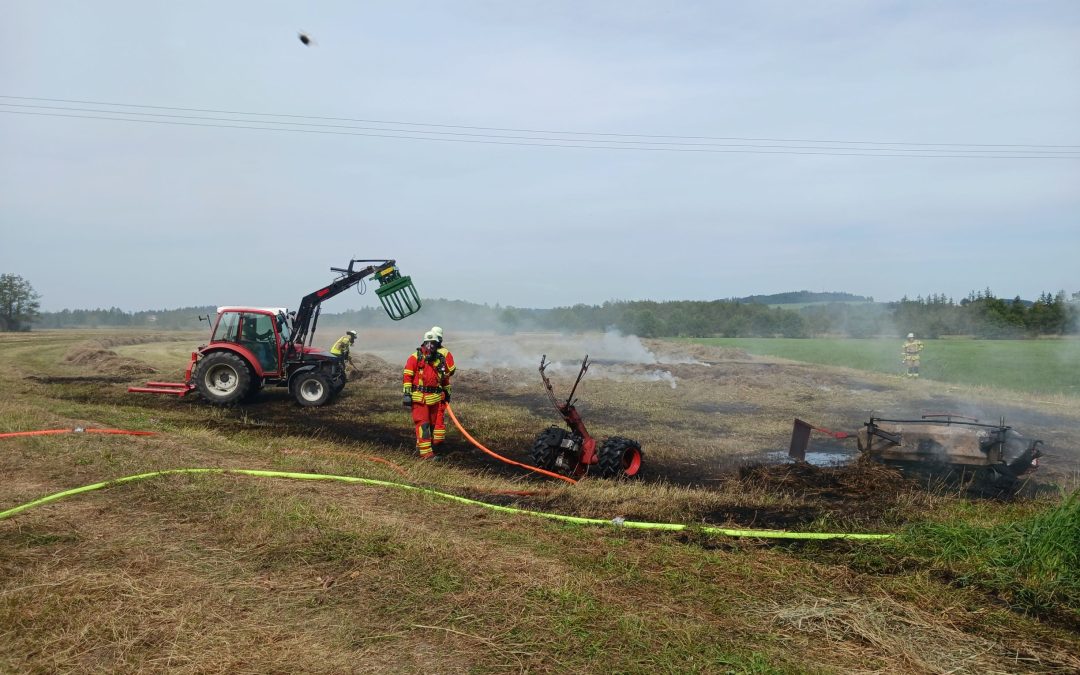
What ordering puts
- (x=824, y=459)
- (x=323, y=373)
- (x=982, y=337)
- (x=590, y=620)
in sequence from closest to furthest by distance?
(x=590, y=620) → (x=824, y=459) → (x=323, y=373) → (x=982, y=337)

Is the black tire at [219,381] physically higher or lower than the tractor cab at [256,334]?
lower

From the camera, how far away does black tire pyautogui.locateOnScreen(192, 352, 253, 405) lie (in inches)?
571

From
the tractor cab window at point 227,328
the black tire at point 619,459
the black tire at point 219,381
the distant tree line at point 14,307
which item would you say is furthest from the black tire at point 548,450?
the distant tree line at point 14,307

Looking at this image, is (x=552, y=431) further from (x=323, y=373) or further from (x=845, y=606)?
(x=323, y=373)

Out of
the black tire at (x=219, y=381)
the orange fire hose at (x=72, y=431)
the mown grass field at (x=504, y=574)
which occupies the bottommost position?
the mown grass field at (x=504, y=574)

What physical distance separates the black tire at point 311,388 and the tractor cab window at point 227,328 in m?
1.64

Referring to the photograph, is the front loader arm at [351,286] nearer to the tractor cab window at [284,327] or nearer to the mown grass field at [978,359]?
the tractor cab window at [284,327]

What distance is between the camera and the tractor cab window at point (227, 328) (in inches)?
590

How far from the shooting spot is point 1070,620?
4.29 metres

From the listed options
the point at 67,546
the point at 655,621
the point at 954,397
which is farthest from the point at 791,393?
the point at 67,546

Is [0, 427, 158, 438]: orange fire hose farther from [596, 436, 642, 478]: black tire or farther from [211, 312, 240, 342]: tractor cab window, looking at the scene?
[596, 436, 642, 478]: black tire

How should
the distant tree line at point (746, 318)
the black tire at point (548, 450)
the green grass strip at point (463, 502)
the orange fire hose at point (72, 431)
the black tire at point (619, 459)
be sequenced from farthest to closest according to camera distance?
the distant tree line at point (746, 318) < the orange fire hose at point (72, 431) < the black tire at point (548, 450) < the black tire at point (619, 459) < the green grass strip at point (463, 502)

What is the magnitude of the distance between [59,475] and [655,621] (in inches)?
266

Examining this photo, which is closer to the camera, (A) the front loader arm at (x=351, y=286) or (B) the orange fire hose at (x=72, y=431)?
(B) the orange fire hose at (x=72, y=431)
